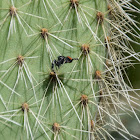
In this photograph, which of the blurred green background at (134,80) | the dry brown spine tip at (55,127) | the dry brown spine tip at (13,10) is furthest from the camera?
the blurred green background at (134,80)

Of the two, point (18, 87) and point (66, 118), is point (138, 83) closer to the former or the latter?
point (66, 118)

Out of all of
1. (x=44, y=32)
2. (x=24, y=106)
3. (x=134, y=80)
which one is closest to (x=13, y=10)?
(x=44, y=32)

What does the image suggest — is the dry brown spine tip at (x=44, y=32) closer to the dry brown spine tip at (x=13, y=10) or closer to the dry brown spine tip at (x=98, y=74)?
the dry brown spine tip at (x=13, y=10)

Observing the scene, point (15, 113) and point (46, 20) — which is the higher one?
point (46, 20)

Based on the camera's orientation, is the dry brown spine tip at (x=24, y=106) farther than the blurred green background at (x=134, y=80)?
No

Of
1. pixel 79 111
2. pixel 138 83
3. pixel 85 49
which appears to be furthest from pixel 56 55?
pixel 138 83

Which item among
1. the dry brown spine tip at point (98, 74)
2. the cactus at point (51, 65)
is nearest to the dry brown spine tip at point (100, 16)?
the cactus at point (51, 65)

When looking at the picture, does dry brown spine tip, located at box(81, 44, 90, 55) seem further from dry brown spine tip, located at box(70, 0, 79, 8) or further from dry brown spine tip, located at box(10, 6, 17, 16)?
dry brown spine tip, located at box(10, 6, 17, 16)

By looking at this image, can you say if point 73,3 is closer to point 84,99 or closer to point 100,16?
point 100,16
